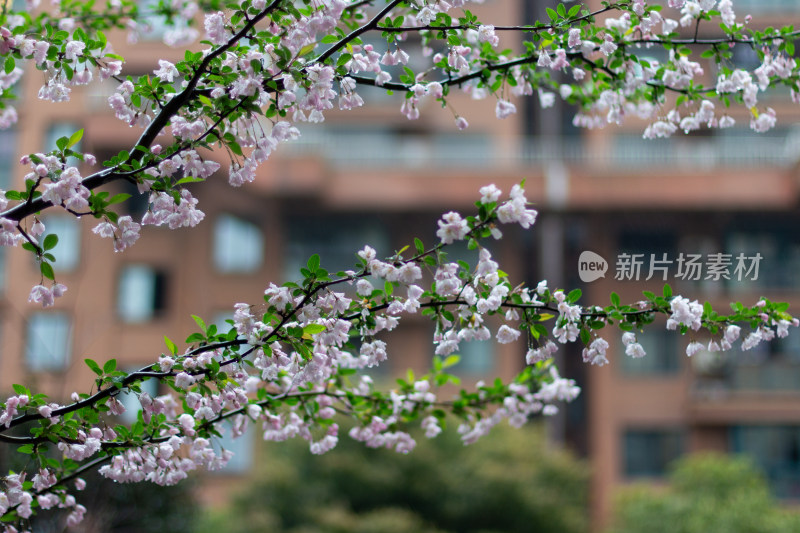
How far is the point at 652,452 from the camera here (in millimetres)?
17656

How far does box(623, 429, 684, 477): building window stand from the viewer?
17.6 meters

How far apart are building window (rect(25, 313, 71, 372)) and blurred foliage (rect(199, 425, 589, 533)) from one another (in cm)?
521

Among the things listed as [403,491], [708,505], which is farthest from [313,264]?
[708,505]

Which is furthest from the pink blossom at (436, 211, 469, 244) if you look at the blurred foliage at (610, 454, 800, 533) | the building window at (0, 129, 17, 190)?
the building window at (0, 129, 17, 190)

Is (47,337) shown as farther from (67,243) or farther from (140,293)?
(140,293)

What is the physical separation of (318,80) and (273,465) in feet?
35.9

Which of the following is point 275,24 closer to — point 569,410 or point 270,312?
point 270,312

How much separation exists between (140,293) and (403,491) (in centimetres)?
719

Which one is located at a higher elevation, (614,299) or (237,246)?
(237,246)

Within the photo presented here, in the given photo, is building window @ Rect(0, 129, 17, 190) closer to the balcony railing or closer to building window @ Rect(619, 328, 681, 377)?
the balcony railing

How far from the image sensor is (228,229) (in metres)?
17.3

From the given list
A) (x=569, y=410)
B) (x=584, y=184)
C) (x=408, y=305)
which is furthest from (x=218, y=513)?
(x=408, y=305)

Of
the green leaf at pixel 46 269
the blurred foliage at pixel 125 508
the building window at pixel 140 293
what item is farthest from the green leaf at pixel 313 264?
the building window at pixel 140 293

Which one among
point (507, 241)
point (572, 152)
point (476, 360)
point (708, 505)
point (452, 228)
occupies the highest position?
point (572, 152)
